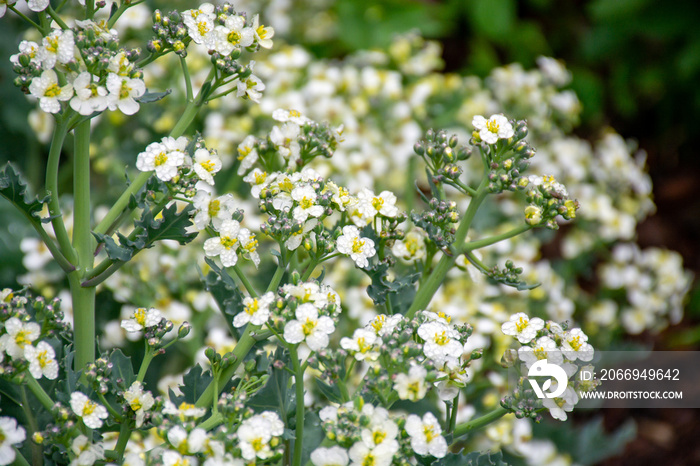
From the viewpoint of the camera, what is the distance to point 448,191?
3461mm

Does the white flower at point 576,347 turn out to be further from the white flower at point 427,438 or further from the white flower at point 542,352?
the white flower at point 427,438

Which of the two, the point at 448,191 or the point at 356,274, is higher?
the point at 448,191

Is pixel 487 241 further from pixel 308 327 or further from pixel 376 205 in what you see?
pixel 308 327

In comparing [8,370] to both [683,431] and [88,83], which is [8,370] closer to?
[88,83]

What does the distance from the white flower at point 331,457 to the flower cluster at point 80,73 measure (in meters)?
0.67

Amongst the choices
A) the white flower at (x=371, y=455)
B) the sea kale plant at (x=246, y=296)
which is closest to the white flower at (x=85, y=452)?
the sea kale plant at (x=246, y=296)

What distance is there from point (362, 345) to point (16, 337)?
59 cm

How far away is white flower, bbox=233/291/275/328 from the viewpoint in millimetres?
1104

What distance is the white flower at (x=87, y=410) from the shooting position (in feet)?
3.56

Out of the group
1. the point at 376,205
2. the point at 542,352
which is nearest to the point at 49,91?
the point at 376,205

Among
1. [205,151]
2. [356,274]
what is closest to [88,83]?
[205,151]

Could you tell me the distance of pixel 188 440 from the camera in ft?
3.32

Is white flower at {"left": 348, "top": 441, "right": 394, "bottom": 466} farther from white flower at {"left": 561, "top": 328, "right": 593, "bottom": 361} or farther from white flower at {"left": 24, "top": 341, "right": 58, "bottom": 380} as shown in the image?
white flower at {"left": 24, "top": 341, "right": 58, "bottom": 380}

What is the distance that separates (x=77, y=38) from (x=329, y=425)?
779 mm
